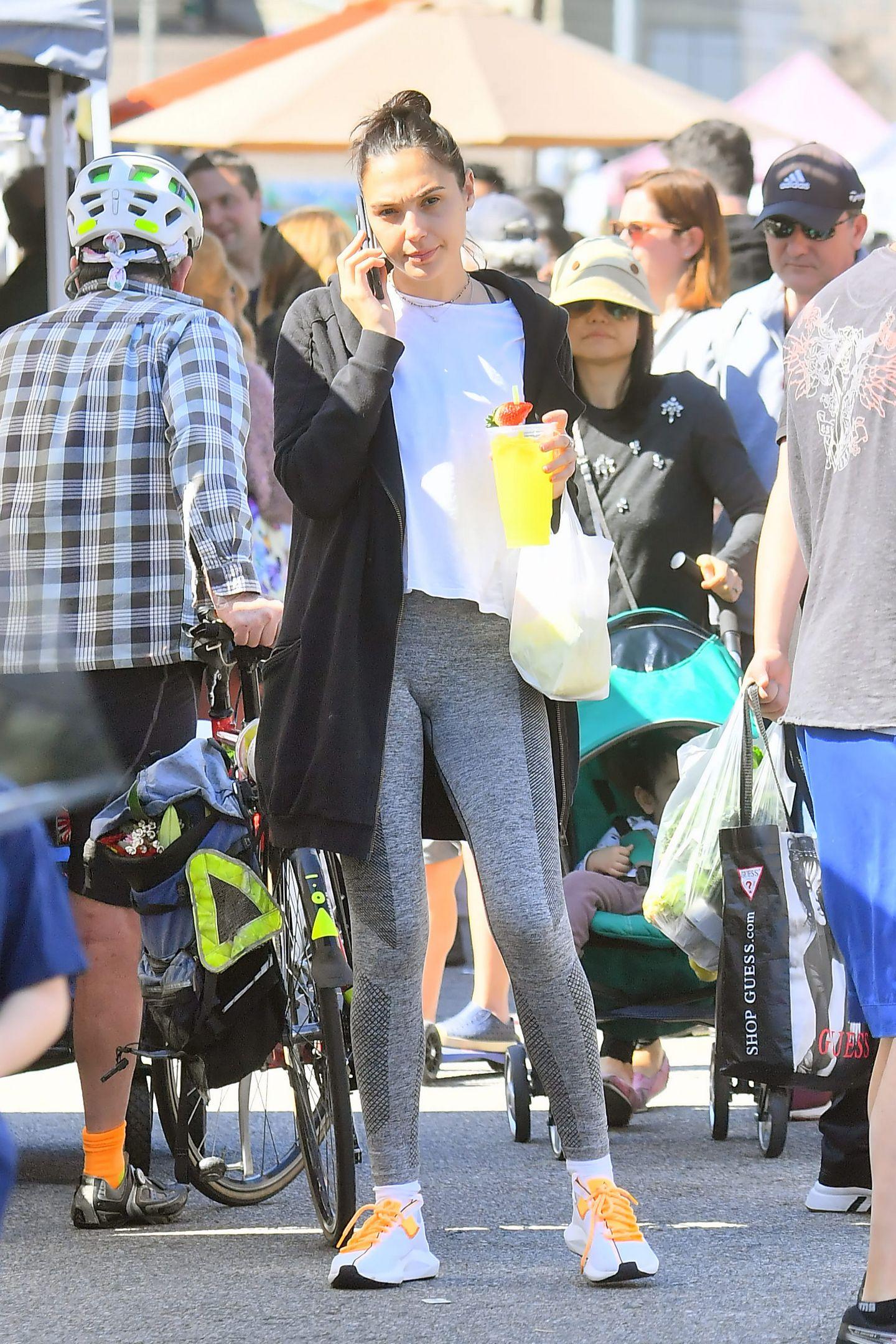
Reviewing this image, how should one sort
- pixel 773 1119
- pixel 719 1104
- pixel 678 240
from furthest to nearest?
1. pixel 678 240
2. pixel 719 1104
3. pixel 773 1119

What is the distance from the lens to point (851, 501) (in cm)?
344

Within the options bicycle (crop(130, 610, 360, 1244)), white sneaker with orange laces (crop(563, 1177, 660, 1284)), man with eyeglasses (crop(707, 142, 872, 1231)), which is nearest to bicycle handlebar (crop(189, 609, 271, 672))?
bicycle (crop(130, 610, 360, 1244))

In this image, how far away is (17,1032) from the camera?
231 centimetres

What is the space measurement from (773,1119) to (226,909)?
1582 millimetres

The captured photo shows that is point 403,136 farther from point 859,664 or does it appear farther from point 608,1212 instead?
point 608,1212

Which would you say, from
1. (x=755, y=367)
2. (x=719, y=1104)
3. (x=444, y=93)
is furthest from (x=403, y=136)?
(x=444, y=93)

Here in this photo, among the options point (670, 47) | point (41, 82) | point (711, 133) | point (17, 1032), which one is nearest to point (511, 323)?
point (17, 1032)

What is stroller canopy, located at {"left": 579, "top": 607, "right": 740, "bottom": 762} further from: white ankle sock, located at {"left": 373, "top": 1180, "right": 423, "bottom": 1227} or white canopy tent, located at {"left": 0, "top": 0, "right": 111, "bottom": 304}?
white canopy tent, located at {"left": 0, "top": 0, "right": 111, "bottom": 304}

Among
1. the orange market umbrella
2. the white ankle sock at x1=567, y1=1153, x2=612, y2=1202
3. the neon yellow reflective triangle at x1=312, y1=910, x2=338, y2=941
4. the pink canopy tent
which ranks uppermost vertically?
the pink canopy tent

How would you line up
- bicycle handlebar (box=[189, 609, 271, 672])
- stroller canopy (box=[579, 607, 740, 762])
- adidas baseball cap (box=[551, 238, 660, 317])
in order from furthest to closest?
adidas baseball cap (box=[551, 238, 660, 317]) < stroller canopy (box=[579, 607, 740, 762]) < bicycle handlebar (box=[189, 609, 271, 672])

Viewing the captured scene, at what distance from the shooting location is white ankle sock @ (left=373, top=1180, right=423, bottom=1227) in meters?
3.96

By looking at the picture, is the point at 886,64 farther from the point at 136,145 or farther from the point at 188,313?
the point at 188,313

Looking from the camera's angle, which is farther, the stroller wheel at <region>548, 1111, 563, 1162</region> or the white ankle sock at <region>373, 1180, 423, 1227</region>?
the stroller wheel at <region>548, 1111, 563, 1162</region>

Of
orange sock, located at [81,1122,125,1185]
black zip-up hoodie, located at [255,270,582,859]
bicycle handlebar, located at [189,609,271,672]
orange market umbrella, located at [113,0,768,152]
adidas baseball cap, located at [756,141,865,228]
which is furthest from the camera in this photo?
orange market umbrella, located at [113,0,768,152]
